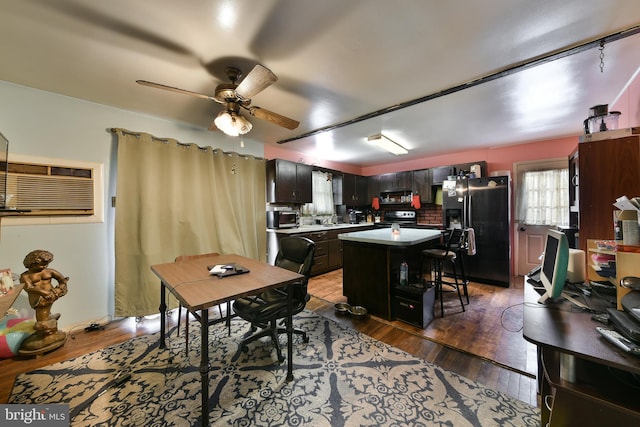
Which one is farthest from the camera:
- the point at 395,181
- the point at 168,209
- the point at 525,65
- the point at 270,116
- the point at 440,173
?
the point at 395,181

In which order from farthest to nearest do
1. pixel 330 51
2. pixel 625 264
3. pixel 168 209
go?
1. pixel 168 209
2. pixel 330 51
3. pixel 625 264

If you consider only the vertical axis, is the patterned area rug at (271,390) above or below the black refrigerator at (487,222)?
below

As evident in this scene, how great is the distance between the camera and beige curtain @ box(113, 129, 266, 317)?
272 centimetres

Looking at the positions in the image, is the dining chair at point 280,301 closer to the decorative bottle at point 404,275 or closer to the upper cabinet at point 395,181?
the decorative bottle at point 404,275

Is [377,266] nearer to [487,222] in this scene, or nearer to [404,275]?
Answer: [404,275]

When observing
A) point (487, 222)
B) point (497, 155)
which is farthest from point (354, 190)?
point (497, 155)

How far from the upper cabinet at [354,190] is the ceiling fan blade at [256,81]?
402 centimetres

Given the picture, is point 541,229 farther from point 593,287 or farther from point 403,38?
point 403,38

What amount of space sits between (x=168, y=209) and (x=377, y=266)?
276cm

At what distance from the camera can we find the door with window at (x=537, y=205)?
3.96 metres

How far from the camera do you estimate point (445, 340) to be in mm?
2250

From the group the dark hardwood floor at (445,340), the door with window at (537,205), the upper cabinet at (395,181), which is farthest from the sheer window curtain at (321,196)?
the door with window at (537,205)

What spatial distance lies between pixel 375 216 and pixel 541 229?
3299 millimetres

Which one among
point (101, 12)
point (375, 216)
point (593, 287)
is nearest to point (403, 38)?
point (101, 12)
